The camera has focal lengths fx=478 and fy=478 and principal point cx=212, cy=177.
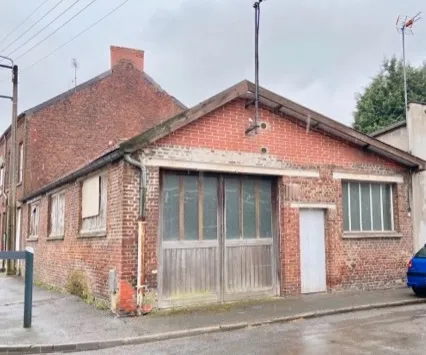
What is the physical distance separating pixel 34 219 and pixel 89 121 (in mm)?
6179

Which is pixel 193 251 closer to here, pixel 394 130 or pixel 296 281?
pixel 296 281

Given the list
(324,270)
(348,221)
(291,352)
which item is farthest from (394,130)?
(291,352)

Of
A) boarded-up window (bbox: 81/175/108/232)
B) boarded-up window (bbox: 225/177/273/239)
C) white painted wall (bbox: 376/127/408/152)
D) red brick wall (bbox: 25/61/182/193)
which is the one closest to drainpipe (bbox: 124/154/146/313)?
boarded-up window (bbox: 81/175/108/232)

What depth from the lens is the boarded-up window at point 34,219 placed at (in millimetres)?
18375

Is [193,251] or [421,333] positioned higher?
[193,251]

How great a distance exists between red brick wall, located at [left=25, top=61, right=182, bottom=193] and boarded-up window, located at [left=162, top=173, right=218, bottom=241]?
12.0 meters

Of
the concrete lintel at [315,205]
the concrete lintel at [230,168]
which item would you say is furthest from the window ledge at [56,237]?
the concrete lintel at [315,205]

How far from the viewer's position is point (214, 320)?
365 inches

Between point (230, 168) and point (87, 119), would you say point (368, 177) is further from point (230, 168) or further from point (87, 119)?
point (87, 119)

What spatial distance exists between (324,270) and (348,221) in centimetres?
161

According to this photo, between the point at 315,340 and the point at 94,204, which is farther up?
the point at 94,204

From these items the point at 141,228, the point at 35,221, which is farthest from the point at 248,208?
the point at 35,221

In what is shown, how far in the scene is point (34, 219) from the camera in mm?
19016

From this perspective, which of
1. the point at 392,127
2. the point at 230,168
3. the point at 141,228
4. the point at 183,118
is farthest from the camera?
the point at 392,127
